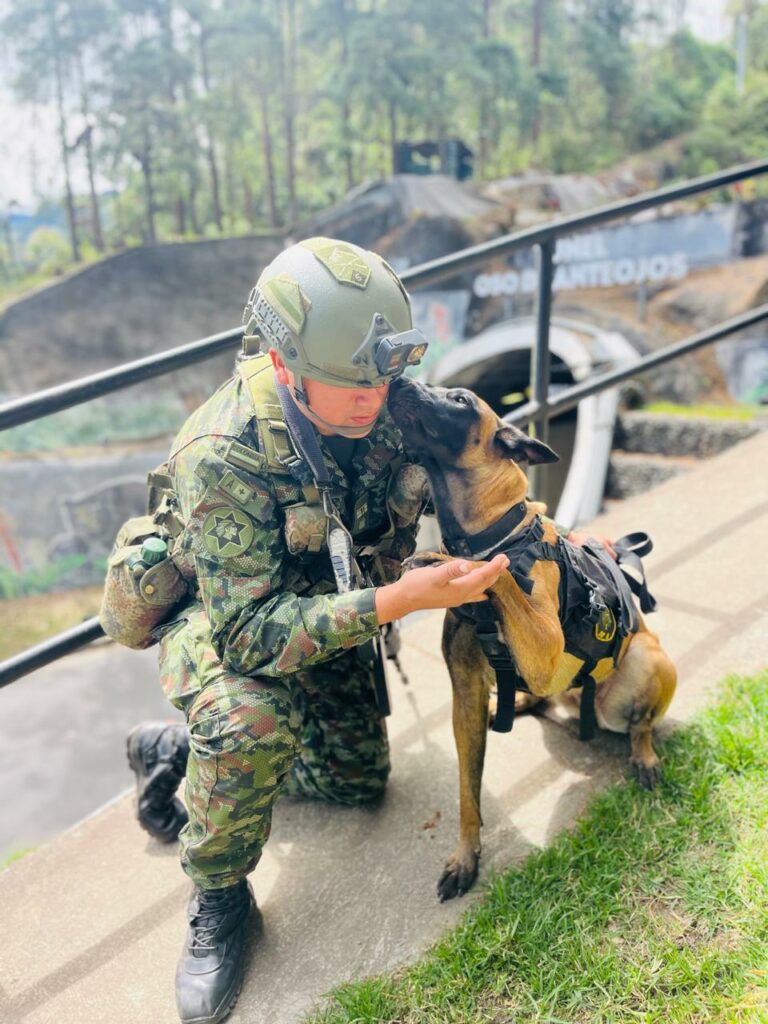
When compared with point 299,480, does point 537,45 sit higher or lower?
higher

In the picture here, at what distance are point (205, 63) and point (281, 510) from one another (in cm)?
3580

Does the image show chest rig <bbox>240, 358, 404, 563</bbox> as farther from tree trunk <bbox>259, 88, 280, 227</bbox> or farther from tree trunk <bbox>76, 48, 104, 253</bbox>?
tree trunk <bbox>76, 48, 104, 253</bbox>

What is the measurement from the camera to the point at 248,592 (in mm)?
1610

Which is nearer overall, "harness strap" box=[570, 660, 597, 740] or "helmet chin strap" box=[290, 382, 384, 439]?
"helmet chin strap" box=[290, 382, 384, 439]

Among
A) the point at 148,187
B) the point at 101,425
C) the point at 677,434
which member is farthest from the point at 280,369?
the point at 148,187

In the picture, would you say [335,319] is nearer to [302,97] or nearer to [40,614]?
[40,614]

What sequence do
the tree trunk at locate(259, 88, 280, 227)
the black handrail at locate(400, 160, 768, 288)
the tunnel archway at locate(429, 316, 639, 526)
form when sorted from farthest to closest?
the tree trunk at locate(259, 88, 280, 227)
the tunnel archway at locate(429, 316, 639, 526)
the black handrail at locate(400, 160, 768, 288)

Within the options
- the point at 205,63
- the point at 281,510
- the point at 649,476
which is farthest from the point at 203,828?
the point at 205,63

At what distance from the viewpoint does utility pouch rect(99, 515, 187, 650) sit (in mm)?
1841

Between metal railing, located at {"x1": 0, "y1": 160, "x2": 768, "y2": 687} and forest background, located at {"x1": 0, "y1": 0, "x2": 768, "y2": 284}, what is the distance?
28.5 m

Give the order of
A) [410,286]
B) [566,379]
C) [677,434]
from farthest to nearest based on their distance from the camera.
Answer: [566,379] → [677,434] → [410,286]

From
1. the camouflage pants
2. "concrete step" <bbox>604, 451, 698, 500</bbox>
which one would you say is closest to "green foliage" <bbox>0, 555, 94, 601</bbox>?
"concrete step" <bbox>604, 451, 698, 500</bbox>

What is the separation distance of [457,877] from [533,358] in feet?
6.82

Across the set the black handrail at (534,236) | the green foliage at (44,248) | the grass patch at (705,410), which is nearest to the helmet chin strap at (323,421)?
the black handrail at (534,236)
